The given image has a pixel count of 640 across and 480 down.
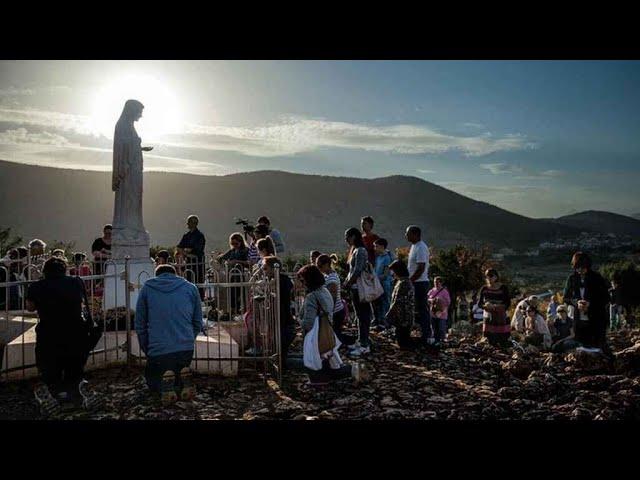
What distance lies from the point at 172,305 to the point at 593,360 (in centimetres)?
531

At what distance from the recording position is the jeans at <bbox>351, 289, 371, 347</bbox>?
7980mm

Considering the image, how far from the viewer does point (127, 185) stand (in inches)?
377

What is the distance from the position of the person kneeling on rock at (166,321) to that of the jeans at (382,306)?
4557 millimetres

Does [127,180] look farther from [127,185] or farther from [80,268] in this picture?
[80,268]

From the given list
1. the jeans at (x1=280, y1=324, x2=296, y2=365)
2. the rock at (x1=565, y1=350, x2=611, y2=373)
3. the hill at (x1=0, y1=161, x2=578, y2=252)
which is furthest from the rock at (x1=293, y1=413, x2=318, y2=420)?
the hill at (x1=0, y1=161, x2=578, y2=252)

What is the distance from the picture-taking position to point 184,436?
487 cm

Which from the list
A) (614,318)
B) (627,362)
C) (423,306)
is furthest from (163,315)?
(614,318)

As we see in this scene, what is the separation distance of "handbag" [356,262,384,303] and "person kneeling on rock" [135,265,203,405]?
2.62 meters

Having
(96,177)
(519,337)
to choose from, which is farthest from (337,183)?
(519,337)

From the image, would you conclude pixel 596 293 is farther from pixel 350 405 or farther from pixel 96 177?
pixel 96 177

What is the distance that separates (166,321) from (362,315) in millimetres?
3175

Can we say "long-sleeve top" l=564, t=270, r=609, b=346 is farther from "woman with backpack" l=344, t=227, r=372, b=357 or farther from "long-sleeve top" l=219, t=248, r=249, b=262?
"long-sleeve top" l=219, t=248, r=249, b=262

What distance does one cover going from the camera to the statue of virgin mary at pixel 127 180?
9445 millimetres

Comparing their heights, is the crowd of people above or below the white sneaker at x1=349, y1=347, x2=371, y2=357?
above
